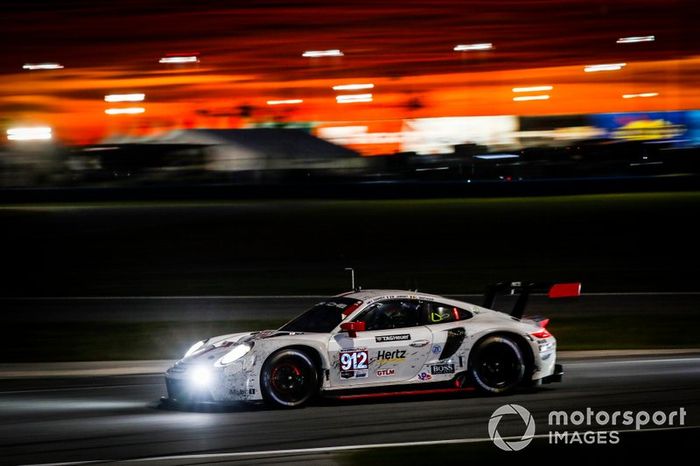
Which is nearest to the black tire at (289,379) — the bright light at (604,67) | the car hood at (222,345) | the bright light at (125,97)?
the car hood at (222,345)

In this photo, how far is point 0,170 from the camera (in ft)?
181

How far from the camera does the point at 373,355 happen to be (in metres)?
10.5

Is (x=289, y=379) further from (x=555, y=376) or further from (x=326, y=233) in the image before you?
(x=326, y=233)

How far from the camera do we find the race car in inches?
400

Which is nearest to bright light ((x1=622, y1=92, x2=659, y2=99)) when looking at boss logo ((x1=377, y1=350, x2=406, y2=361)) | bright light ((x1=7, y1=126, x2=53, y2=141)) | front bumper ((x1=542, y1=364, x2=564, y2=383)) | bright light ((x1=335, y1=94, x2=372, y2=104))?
bright light ((x1=335, y1=94, x2=372, y2=104))

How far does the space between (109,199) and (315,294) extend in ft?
94.5

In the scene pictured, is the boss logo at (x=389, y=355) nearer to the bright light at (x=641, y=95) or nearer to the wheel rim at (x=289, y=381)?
the wheel rim at (x=289, y=381)

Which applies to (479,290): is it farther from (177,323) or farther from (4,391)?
(4,391)

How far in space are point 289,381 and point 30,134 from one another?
165 ft

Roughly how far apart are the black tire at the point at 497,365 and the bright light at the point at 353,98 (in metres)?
43.8

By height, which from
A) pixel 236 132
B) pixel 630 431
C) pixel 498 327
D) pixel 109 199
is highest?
pixel 236 132

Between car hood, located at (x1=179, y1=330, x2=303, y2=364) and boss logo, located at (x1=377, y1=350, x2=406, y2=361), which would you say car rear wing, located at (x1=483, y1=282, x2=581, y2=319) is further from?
car hood, located at (x1=179, y1=330, x2=303, y2=364)

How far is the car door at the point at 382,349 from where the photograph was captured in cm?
1045

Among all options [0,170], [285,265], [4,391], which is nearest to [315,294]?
[285,265]
